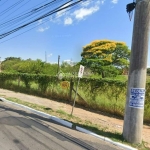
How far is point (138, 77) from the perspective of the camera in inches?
271

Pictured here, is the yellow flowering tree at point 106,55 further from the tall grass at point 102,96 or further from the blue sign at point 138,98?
the blue sign at point 138,98

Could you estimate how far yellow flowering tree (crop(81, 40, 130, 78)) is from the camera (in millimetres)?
44562

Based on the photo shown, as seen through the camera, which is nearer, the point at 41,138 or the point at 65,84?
the point at 41,138

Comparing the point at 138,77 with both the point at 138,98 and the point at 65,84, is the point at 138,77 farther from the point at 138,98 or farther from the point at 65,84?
the point at 65,84

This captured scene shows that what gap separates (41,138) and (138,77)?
11.4ft

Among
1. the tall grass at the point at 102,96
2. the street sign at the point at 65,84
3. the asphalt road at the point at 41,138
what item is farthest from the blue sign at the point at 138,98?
the street sign at the point at 65,84

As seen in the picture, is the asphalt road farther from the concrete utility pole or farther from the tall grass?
the tall grass

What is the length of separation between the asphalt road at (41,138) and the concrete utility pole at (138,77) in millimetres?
919

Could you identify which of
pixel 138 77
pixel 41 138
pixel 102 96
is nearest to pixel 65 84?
pixel 102 96

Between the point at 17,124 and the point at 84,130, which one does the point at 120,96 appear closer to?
the point at 84,130

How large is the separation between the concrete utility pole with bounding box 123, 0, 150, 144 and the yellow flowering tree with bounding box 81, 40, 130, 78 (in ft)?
121

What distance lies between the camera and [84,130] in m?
7.74

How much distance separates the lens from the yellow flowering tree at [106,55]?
44.6 m

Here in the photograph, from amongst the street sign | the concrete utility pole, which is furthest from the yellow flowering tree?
the concrete utility pole
